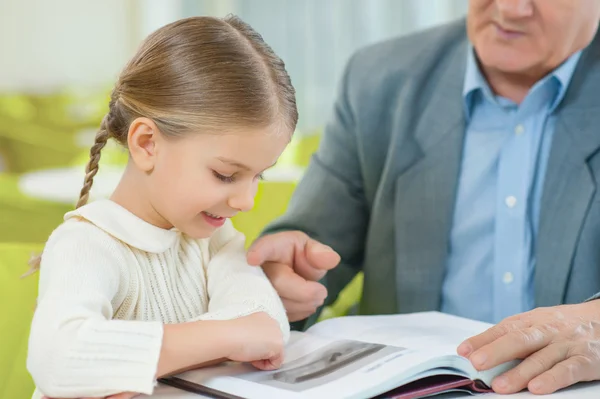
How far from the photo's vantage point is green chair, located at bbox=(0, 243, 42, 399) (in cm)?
134

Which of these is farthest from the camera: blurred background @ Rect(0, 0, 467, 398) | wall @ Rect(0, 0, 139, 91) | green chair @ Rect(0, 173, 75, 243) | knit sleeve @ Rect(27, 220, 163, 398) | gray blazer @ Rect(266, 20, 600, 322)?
wall @ Rect(0, 0, 139, 91)

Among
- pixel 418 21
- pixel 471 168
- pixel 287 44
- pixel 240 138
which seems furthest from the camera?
pixel 287 44

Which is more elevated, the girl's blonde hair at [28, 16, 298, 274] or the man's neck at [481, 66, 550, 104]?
the girl's blonde hair at [28, 16, 298, 274]

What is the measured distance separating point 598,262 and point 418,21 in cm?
306

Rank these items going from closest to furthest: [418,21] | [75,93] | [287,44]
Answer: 1. [418,21]
2. [287,44]
3. [75,93]

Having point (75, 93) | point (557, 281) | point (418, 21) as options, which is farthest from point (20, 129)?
point (557, 281)

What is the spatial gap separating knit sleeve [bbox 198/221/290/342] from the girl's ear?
0.55 feet

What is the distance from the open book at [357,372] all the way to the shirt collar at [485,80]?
575mm

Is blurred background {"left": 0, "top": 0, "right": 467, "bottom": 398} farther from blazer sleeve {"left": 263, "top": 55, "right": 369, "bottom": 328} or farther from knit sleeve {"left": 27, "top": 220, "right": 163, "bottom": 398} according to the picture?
knit sleeve {"left": 27, "top": 220, "right": 163, "bottom": 398}

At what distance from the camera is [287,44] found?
4.84 metres

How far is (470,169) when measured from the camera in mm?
1575

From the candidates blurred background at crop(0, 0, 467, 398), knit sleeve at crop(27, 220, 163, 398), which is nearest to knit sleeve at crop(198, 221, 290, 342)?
knit sleeve at crop(27, 220, 163, 398)

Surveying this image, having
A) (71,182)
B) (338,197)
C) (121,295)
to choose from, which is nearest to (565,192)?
(338,197)

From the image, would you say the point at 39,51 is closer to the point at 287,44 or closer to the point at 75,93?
the point at 75,93
